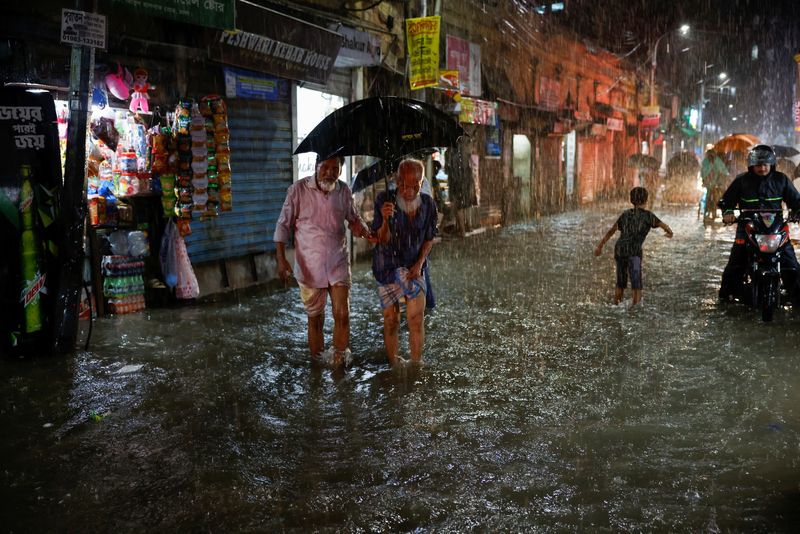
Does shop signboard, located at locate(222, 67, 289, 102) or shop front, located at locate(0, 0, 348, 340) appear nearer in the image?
shop front, located at locate(0, 0, 348, 340)

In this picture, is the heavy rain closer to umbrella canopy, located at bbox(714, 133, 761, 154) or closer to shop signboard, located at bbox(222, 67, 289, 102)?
shop signboard, located at bbox(222, 67, 289, 102)

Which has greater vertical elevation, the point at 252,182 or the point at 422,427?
the point at 252,182

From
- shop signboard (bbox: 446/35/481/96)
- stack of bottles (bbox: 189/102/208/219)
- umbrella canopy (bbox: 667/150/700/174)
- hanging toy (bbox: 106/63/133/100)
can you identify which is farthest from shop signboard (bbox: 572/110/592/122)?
hanging toy (bbox: 106/63/133/100)

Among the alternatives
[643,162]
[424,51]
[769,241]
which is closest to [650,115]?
[643,162]

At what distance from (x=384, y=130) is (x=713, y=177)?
15.1m

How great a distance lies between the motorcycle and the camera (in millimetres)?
8008

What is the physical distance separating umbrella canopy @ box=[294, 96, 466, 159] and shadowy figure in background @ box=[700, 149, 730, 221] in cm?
1442

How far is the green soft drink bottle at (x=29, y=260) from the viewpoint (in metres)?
6.45

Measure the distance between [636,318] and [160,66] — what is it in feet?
22.5

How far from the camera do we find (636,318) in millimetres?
8320

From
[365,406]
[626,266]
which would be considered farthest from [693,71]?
[365,406]

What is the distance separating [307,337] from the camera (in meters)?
7.57

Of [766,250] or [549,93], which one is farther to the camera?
[549,93]

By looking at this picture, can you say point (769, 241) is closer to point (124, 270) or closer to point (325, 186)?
point (325, 186)
